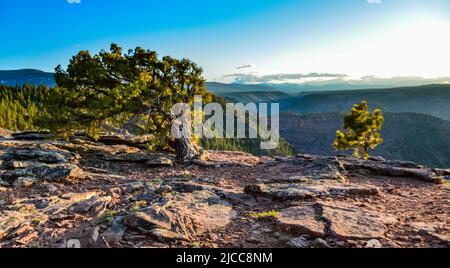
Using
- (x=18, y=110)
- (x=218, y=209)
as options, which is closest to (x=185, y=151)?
(x=218, y=209)

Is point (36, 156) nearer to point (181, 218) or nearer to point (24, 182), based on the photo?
point (24, 182)

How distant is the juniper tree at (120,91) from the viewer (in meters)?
24.2

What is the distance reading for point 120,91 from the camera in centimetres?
2298

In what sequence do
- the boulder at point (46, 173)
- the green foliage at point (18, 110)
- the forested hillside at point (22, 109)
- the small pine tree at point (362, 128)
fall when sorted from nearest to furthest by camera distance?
the boulder at point (46, 173) < the small pine tree at point (362, 128) < the green foliage at point (18, 110) < the forested hillside at point (22, 109)

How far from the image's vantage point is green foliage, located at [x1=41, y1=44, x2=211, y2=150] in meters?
24.2

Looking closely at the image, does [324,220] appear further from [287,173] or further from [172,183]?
[287,173]

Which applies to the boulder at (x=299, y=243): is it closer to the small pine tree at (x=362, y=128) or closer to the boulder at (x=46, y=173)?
the boulder at (x=46, y=173)

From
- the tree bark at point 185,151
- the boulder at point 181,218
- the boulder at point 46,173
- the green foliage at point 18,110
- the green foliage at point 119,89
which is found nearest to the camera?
the boulder at point 181,218

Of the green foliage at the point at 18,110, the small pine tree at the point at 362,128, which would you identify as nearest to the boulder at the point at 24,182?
the small pine tree at the point at 362,128

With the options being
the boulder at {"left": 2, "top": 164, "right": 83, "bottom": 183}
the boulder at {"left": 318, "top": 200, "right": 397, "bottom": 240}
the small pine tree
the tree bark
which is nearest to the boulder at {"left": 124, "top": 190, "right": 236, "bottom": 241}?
the boulder at {"left": 318, "top": 200, "right": 397, "bottom": 240}

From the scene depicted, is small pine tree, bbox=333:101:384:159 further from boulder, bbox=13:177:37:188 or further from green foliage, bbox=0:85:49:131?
green foliage, bbox=0:85:49:131
